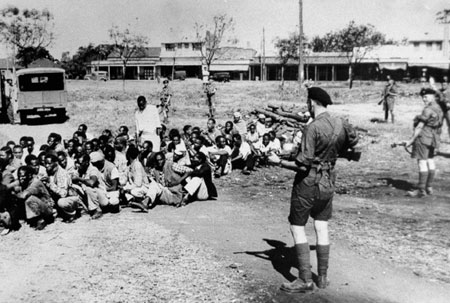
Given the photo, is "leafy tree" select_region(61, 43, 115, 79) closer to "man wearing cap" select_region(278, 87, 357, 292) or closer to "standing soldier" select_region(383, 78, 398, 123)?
"standing soldier" select_region(383, 78, 398, 123)

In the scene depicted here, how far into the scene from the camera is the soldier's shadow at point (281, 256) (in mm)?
4977

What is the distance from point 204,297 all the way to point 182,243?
1654 mm

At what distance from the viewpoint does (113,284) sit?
461cm

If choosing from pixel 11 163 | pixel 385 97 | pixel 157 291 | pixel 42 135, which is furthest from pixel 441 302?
pixel 42 135

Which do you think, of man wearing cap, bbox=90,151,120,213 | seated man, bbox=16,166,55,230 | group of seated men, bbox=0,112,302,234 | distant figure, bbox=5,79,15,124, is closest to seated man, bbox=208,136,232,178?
group of seated men, bbox=0,112,302,234

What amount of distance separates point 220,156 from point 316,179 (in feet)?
18.8

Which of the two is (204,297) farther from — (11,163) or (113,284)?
(11,163)

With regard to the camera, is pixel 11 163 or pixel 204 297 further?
pixel 11 163

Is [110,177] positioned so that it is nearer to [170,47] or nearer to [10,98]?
[10,98]

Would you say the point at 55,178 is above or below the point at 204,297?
above

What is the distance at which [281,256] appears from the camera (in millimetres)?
5445

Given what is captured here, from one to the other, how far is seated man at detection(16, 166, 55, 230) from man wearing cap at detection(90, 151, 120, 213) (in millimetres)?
904

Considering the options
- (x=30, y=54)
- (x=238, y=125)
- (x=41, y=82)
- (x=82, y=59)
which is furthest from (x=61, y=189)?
(x=82, y=59)

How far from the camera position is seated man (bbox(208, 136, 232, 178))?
9.90 metres
